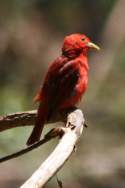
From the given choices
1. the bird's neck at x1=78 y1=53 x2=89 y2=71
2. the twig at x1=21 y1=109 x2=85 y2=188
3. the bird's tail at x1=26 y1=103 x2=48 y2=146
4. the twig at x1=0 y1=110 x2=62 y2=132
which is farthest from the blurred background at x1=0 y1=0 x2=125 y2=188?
the twig at x1=21 y1=109 x2=85 y2=188

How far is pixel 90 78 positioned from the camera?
9961mm

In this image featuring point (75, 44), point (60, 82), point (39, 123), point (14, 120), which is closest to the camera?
point (14, 120)

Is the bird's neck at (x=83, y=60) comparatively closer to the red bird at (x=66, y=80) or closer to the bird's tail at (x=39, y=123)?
the red bird at (x=66, y=80)

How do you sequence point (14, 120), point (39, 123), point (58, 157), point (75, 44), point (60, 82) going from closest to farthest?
point (58, 157), point (14, 120), point (39, 123), point (60, 82), point (75, 44)

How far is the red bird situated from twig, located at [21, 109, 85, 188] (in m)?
1.05

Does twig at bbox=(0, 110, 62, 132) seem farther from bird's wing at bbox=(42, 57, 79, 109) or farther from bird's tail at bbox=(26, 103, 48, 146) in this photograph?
bird's wing at bbox=(42, 57, 79, 109)

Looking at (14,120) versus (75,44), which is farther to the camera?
(75,44)

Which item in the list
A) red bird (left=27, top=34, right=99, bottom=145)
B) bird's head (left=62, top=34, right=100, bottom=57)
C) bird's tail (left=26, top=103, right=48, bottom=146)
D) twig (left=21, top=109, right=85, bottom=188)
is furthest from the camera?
bird's head (left=62, top=34, right=100, bottom=57)

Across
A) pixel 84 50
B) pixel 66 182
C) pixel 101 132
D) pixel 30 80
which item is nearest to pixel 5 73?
pixel 30 80

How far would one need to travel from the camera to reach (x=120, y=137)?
31.6 ft

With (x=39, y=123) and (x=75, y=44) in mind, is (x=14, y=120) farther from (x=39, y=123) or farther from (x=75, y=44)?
(x=75, y=44)

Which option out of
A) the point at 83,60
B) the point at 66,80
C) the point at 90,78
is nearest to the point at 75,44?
the point at 83,60

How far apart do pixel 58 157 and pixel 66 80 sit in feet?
6.51

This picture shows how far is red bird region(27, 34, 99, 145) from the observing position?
4.48m
